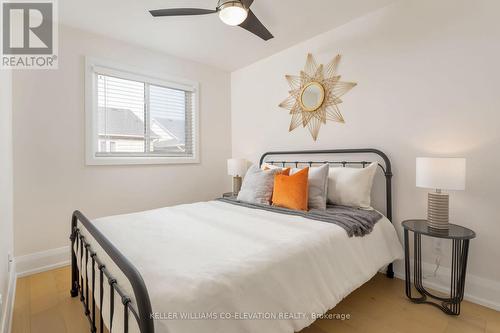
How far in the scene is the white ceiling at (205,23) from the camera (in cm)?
229

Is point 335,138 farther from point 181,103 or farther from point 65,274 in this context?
point 65,274

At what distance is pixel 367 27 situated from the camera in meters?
2.49

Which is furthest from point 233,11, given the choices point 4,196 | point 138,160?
point 138,160

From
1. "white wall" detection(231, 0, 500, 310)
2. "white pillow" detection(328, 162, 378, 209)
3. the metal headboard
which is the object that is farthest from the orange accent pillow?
"white wall" detection(231, 0, 500, 310)

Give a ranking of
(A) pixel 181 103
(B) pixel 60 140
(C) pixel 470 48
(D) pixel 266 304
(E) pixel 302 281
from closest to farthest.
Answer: (D) pixel 266 304 < (E) pixel 302 281 < (C) pixel 470 48 < (B) pixel 60 140 < (A) pixel 181 103

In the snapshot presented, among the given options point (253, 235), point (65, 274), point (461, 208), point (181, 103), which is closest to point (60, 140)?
point (65, 274)

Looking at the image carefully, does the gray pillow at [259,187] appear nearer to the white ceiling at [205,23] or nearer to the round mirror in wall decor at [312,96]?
the round mirror in wall decor at [312,96]

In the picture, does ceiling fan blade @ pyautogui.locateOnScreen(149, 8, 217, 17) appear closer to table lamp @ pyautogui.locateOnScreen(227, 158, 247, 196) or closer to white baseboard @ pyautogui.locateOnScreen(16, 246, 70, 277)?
table lamp @ pyautogui.locateOnScreen(227, 158, 247, 196)

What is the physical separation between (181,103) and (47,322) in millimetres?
2762

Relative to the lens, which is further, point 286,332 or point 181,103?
point 181,103

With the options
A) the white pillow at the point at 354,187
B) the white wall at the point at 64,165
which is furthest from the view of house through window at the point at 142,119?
the white pillow at the point at 354,187

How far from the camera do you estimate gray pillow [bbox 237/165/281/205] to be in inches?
95.2

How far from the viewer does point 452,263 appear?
1.86m

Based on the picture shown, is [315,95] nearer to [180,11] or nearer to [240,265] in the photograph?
[180,11]
